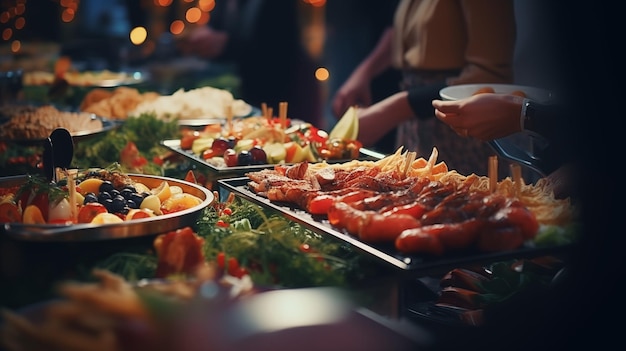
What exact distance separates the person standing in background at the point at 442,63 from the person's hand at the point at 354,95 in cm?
51

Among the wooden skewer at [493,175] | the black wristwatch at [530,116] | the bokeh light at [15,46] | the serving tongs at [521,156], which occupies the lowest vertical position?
the bokeh light at [15,46]

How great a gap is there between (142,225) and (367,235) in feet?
1.75

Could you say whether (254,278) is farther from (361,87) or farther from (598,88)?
(361,87)

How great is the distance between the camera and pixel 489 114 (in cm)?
275

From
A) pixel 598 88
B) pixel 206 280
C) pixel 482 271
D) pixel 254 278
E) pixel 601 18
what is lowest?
pixel 482 271

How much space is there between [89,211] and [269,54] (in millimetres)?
4186

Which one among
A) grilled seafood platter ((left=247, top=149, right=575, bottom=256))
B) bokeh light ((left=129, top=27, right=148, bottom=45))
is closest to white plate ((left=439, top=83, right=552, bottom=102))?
grilled seafood platter ((left=247, top=149, right=575, bottom=256))

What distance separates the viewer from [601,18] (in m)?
1.42

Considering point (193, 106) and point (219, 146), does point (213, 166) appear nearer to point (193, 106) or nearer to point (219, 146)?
point (219, 146)

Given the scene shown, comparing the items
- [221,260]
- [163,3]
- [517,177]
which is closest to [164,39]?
[163,3]

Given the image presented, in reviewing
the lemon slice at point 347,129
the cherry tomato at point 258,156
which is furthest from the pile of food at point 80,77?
the cherry tomato at point 258,156

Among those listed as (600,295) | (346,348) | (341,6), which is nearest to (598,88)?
(600,295)

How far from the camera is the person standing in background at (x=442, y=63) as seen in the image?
3875 millimetres

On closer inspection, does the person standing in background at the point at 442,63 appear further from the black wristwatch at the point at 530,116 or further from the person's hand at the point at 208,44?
the person's hand at the point at 208,44
